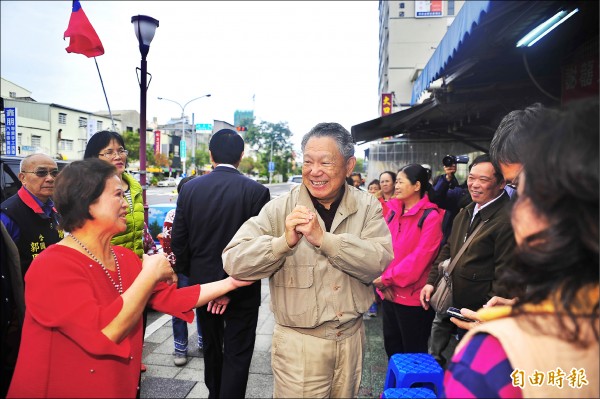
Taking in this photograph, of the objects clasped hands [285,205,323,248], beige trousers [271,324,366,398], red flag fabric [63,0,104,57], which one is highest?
red flag fabric [63,0,104,57]

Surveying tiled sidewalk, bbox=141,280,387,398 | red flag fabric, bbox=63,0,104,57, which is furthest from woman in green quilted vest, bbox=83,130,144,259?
red flag fabric, bbox=63,0,104,57

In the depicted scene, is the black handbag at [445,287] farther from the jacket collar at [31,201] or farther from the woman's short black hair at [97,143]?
the jacket collar at [31,201]

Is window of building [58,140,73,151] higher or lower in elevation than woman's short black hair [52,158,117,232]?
higher

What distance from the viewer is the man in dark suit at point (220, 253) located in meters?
2.96

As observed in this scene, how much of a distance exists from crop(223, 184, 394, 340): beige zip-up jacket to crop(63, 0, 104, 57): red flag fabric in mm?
3224

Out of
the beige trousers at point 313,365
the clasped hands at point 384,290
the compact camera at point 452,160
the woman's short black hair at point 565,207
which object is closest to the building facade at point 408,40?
the compact camera at point 452,160

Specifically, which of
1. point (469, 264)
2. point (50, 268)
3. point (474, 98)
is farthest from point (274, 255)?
point (474, 98)

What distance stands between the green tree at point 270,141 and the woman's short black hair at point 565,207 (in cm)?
5504

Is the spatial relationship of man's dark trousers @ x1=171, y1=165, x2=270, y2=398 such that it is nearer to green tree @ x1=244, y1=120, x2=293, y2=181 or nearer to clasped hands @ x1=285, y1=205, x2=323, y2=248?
clasped hands @ x1=285, y1=205, x2=323, y2=248

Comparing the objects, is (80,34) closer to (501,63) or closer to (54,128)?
(501,63)

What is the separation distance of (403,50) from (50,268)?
29.4m

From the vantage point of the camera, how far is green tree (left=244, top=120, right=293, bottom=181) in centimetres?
5559

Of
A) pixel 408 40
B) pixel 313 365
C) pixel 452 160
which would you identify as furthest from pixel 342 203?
pixel 408 40

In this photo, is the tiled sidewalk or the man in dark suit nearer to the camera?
the man in dark suit
